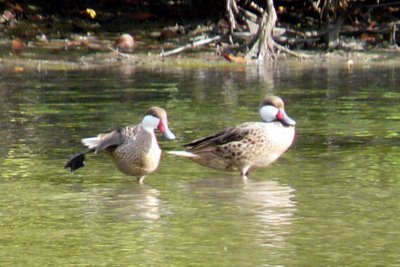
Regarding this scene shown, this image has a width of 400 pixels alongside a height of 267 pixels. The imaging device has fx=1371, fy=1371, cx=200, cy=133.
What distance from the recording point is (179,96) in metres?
16.6

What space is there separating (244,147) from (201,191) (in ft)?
3.42

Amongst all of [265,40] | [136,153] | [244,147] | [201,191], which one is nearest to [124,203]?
[201,191]

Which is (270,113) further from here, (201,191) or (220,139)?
(201,191)

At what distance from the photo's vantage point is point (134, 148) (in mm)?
10406

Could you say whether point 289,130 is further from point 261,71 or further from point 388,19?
point 388,19

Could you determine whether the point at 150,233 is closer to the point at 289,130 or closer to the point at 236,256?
the point at 236,256

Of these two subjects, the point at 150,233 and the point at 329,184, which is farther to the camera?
the point at 329,184

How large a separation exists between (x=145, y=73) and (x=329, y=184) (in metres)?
10.3

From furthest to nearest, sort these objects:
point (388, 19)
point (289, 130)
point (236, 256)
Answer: point (388, 19)
point (289, 130)
point (236, 256)

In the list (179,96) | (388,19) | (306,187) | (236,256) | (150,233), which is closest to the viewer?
(236,256)

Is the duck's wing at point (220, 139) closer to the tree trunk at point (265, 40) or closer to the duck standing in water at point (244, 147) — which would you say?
the duck standing in water at point (244, 147)

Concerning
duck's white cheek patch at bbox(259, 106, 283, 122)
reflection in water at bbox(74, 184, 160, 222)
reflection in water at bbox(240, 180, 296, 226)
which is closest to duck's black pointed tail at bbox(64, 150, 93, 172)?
reflection in water at bbox(74, 184, 160, 222)

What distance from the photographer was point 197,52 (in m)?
22.1

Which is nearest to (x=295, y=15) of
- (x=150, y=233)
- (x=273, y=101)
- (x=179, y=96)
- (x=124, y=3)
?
(x=124, y=3)
